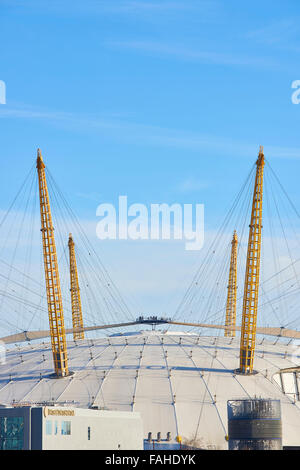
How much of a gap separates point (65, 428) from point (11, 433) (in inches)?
310

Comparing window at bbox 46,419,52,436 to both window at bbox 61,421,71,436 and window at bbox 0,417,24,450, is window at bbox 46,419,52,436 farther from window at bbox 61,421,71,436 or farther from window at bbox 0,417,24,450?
window at bbox 0,417,24,450

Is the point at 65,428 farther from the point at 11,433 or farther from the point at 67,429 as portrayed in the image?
the point at 11,433

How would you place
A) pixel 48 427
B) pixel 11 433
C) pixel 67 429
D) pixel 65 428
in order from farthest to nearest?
1. pixel 67 429
2. pixel 65 428
3. pixel 48 427
4. pixel 11 433

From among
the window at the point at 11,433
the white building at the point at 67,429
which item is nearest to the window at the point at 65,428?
the white building at the point at 67,429

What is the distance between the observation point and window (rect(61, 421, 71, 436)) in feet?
389

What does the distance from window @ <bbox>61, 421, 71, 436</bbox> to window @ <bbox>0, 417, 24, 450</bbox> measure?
21.1ft

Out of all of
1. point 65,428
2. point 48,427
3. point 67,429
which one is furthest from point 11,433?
point 67,429

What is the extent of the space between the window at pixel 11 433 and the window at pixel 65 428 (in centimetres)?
643

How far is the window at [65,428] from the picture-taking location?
4663 inches

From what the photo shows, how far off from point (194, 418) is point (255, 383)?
1865cm

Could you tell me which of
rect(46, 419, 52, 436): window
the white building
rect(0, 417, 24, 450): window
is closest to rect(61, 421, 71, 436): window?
the white building

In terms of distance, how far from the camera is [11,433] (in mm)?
114688

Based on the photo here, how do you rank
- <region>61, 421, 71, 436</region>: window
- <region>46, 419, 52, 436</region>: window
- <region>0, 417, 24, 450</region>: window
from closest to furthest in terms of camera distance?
1. <region>0, 417, 24, 450</region>: window
2. <region>46, 419, 52, 436</region>: window
3. <region>61, 421, 71, 436</region>: window
